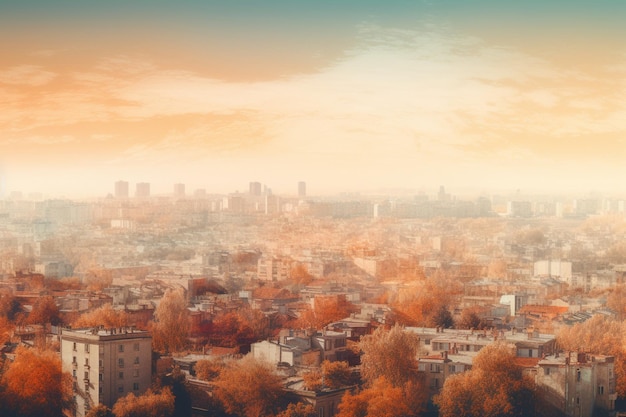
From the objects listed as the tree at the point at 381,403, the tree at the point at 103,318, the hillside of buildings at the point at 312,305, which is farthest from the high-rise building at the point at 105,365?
the tree at the point at 103,318

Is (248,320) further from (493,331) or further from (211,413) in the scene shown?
(211,413)

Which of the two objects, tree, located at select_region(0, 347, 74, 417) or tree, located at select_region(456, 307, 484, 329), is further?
tree, located at select_region(456, 307, 484, 329)

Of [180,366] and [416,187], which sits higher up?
[416,187]

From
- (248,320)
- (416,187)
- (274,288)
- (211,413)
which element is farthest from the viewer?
(416,187)

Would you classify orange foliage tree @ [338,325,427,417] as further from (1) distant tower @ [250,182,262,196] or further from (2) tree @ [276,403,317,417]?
(1) distant tower @ [250,182,262,196]

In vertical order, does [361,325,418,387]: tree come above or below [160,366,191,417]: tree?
above

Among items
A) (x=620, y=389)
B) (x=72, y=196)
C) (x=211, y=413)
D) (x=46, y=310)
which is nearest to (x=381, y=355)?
(x=211, y=413)

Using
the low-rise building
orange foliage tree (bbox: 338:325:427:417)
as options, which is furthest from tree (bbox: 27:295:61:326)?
the low-rise building

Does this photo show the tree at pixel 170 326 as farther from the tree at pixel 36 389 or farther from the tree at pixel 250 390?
the tree at pixel 250 390
